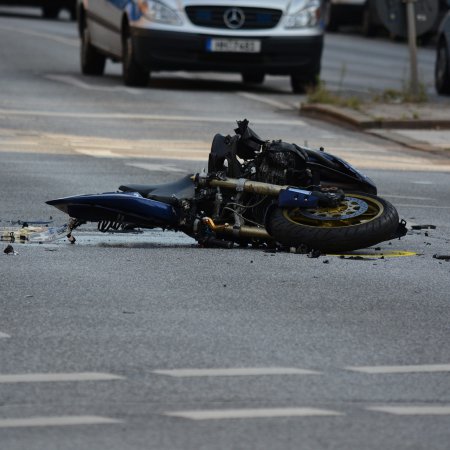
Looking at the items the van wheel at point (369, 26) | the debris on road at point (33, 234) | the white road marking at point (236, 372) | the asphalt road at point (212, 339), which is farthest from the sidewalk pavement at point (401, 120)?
the van wheel at point (369, 26)

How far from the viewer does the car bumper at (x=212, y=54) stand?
22.6 m

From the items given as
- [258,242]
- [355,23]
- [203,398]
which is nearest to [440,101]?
[258,242]

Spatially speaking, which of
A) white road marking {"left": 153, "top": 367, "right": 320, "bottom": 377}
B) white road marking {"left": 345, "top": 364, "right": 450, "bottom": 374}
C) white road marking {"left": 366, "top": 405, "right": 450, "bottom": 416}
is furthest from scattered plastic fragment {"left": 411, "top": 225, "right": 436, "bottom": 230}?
white road marking {"left": 366, "top": 405, "right": 450, "bottom": 416}

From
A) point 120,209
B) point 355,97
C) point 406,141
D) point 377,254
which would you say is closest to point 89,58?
point 355,97

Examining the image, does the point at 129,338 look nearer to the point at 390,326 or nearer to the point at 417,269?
the point at 390,326

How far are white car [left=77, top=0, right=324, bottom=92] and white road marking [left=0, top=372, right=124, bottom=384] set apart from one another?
1616 cm

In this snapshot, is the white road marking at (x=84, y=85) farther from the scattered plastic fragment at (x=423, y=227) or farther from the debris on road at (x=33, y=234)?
the debris on road at (x=33, y=234)

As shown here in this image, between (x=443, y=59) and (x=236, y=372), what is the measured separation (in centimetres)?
1716

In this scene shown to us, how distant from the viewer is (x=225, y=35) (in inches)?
896

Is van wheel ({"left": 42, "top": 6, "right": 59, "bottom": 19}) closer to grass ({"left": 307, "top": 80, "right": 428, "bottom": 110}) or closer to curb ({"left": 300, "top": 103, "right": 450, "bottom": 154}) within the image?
grass ({"left": 307, "top": 80, "right": 428, "bottom": 110})

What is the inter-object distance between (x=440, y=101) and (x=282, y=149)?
42.5 feet

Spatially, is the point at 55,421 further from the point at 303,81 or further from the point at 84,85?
the point at 84,85

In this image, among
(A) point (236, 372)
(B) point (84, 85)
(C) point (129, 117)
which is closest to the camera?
(A) point (236, 372)

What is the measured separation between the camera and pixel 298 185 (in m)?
10.3
